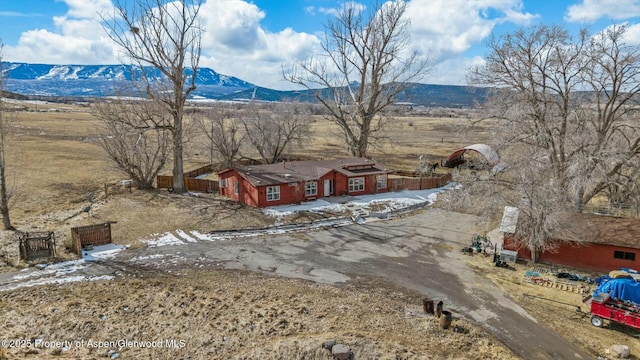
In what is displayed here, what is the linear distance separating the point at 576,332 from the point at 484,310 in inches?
126

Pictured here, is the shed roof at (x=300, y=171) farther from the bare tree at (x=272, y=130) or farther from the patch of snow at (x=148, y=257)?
the bare tree at (x=272, y=130)

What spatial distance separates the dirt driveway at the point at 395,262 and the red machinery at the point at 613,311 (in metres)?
2.27

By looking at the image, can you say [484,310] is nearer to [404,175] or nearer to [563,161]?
[563,161]

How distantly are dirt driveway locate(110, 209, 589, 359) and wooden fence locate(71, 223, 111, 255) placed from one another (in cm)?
235

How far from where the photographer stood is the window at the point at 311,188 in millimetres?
34062

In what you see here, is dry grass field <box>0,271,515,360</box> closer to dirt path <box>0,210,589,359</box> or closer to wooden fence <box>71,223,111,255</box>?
dirt path <box>0,210,589,359</box>

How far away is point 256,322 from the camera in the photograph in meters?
14.7

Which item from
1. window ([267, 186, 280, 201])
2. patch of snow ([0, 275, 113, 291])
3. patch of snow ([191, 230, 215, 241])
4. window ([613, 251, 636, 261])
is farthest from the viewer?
window ([267, 186, 280, 201])

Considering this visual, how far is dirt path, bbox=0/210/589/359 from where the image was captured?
15.1 m

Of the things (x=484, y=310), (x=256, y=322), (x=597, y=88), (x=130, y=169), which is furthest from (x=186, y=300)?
(x=597, y=88)

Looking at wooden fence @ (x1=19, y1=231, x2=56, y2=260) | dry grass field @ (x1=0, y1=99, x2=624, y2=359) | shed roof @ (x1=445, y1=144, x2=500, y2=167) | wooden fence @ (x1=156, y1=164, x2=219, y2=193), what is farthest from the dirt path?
shed roof @ (x1=445, y1=144, x2=500, y2=167)

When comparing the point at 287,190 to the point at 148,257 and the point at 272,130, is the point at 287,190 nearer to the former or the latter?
the point at 148,257

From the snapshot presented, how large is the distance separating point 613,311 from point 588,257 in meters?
6.95

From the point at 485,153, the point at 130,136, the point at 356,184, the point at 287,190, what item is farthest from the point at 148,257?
the point at 485,153
